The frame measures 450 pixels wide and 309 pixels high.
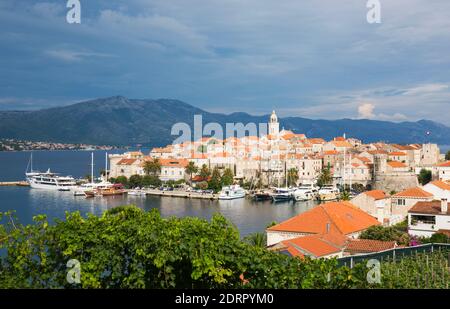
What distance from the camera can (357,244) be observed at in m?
14.9

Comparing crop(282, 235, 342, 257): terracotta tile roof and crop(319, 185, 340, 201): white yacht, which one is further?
crop(319, 185, 340, 201): white yacht

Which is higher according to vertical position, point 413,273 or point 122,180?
point 122,180

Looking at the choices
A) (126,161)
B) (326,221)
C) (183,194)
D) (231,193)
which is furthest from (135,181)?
(326,221)

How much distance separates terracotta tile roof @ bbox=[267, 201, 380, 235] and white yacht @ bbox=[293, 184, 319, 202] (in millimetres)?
25479

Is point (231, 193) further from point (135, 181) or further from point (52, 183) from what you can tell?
point (52, 183)

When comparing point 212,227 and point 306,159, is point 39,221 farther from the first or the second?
point 306,159

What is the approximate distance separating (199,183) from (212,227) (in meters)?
45.6

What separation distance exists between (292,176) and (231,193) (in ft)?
37.4

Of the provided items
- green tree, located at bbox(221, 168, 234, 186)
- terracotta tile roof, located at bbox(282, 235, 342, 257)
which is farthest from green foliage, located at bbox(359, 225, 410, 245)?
green tree, located at bbox(221, 168, 234, 186)

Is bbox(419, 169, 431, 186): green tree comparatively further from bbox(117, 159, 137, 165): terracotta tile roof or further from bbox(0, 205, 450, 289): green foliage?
bbox(0, 205, 450, 289): green foliage

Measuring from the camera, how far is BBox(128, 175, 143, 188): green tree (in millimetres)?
54625

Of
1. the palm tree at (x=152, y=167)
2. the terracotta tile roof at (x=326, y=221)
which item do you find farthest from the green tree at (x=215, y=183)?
the terracotta tile roof at (x=326, y=221)

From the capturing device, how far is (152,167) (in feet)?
189

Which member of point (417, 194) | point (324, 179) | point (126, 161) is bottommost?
point (324, 179)
